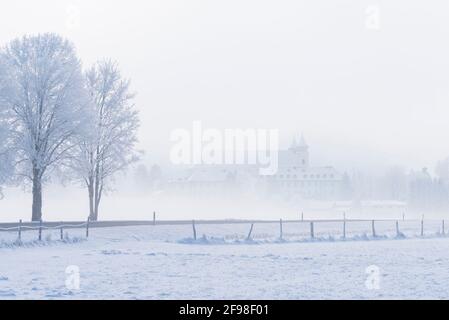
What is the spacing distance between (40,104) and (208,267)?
84.0ft

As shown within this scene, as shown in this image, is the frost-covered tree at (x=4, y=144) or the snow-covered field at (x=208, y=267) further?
the frost-covered tree at (x=4, y=144)

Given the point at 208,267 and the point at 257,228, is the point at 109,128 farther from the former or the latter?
the point at 208,267

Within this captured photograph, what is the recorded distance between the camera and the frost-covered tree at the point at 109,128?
5369 cm

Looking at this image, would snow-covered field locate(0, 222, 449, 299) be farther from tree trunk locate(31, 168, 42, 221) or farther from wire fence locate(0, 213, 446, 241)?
tree trunk locate(31, 168, 42, 221)

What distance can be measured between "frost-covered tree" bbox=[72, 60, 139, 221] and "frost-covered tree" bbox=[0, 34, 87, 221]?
14.4 feet

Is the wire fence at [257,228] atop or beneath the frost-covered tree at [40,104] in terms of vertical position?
beneath

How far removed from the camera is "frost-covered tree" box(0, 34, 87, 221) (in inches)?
1860

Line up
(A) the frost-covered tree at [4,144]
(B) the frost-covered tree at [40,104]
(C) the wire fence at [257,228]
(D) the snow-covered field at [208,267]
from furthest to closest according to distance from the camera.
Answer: (B) the frost-covered tree at [40,104] < (A) the frost-covered tree at [4,144] < (C) the wire fence at [257,228] < (D) the snow-covered field at [208,267]

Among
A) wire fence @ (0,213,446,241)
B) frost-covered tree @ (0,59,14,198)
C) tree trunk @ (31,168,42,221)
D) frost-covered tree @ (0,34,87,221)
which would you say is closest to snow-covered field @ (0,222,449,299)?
wire fence @ (0,213,446,241)

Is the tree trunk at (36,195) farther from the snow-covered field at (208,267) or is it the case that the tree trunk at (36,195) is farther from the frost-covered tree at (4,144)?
the snow-covered field at (208,267)

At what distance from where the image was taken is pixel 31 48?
48812 millimetres

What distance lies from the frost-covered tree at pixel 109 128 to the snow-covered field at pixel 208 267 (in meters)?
8.48

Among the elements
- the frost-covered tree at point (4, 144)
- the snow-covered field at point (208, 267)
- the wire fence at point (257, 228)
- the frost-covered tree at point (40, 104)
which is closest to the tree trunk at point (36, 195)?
the frost-covered tree at point (40, 104)

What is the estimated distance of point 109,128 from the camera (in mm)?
54500
